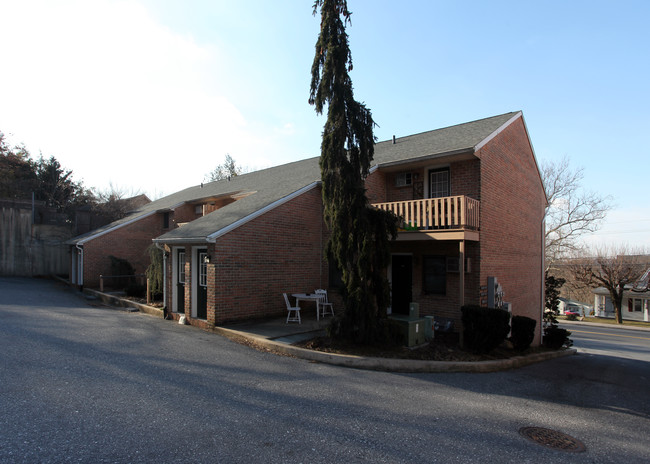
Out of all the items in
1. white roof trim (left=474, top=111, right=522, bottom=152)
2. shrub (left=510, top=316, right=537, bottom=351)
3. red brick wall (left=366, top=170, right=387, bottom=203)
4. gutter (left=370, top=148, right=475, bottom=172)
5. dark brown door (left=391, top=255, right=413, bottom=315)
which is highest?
white roof trim (left=474, top=111, right=522, bottom=152)

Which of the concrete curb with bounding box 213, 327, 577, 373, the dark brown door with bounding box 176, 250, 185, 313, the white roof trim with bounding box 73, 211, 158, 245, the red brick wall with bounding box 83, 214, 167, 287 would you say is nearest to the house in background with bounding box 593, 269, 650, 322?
the concrete curb with bounding box 213, 327, 577, 373

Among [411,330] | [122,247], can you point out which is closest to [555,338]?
[411,330]

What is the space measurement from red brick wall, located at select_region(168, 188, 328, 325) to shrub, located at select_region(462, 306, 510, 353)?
205 inches

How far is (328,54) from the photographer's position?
834 cm

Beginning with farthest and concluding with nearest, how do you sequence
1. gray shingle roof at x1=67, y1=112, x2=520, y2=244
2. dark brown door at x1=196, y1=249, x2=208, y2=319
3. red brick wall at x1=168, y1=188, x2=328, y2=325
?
dark brown door at x1=196, y1=249, x2=208, y2=319 → gray shingle roof at x1=67, y1=112, x2=520, y2=244 → red brick wall at x1=168, y1=188, x2=328, y2=325

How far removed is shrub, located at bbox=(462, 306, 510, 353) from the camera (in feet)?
28.2

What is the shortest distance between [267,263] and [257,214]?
147 centimetres

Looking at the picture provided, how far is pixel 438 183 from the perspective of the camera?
12.0 meters

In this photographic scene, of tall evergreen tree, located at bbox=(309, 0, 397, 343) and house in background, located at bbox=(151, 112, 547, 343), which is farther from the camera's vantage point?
house in background, located at bbox=(151, 112, 547, 343)

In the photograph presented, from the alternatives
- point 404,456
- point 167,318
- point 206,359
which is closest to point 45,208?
point 167,318

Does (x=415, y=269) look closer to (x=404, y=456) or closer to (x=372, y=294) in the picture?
(x=372, y=294)

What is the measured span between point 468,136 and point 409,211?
346 cm

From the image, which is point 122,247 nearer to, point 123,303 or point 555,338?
point 123,303

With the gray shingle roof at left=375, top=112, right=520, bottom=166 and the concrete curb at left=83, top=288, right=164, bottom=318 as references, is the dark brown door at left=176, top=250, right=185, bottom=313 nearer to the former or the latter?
the concrete curb at left=83, top=288, right=164, bottom=318
